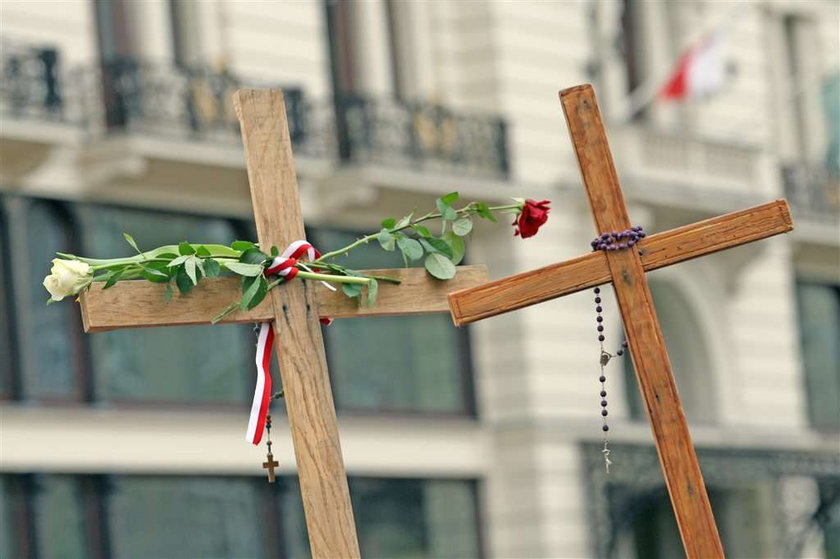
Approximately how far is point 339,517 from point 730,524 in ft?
67.1

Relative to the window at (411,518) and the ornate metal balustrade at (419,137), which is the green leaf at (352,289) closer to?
the window at (411,518)

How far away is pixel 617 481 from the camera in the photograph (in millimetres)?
23656

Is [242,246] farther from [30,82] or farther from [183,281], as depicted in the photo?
[30,82]

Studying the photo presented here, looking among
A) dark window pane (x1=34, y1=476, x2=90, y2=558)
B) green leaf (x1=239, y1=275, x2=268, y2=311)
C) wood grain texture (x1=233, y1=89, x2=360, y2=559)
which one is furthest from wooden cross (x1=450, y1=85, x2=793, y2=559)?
A: dark window pane (x1=34, y1=476, x2=90, y2=558)

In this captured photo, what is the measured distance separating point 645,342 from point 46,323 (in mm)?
13408

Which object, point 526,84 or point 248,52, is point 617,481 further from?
point 248,52

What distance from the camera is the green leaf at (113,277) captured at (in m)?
6.32

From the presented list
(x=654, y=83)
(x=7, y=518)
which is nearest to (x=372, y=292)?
(x=7, y=518)

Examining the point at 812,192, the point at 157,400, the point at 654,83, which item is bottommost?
the point at 157,400

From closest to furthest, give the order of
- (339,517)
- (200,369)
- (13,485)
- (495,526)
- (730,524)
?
(339,517), (13,485), (200,369), (495,526), (730,524)

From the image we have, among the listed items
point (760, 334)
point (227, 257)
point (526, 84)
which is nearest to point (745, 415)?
point (760, 334)

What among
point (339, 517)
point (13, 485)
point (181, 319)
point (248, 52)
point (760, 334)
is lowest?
point (339, 517)

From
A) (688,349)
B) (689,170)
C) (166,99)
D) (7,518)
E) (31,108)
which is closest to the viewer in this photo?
(7,518)

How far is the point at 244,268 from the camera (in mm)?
6398
